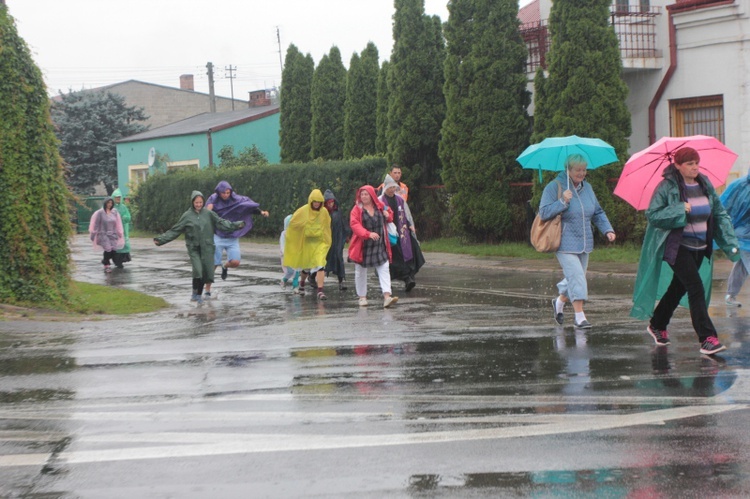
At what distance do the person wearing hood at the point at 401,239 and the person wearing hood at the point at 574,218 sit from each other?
4696 mm

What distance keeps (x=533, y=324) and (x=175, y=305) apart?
20.5 feet

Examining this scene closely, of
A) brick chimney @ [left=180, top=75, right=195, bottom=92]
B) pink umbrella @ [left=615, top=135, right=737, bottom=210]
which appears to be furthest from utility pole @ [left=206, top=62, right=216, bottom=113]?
pink umbrella @ [left=615, top=135, right=737, bottom=210]

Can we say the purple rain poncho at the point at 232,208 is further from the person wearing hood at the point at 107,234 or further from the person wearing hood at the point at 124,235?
the person wearing hood at the point at 124,235

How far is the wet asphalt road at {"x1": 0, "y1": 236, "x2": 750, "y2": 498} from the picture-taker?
5551mm

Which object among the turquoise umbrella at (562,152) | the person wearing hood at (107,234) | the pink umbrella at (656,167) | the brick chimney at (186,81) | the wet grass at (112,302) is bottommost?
the wet grass at (112,302)

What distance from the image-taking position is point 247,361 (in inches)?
377

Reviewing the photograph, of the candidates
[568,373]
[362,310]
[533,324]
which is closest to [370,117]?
[362,310]

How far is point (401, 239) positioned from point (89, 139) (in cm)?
4529

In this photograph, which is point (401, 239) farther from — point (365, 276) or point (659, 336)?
point (659, 336)

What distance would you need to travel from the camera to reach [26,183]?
14141mm

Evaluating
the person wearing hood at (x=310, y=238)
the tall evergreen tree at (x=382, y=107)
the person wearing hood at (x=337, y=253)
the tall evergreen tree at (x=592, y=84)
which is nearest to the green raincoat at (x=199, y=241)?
the person wearing hood at (x=310, y=238)

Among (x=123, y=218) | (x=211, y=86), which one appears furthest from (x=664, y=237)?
(x=211, y=86)

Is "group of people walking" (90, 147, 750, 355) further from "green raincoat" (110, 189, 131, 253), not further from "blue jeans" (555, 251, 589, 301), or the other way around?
"green raincoat" (110, 189, 131, 253)

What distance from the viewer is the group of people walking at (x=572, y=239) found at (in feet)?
30.0
